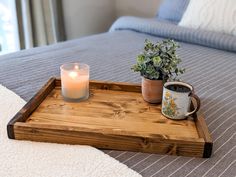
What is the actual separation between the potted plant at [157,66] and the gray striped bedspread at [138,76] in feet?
0.60

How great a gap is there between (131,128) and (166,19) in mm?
1794

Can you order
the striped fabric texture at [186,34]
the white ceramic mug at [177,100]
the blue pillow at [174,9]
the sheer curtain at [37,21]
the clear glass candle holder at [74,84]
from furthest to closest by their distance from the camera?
the sheer curtain at [37,21] → the blue pillow at [174,9] → the striped fabric texture at [186,34] → the clear glass candle holder at [74,84] → the white ceramic mug at [177,100]

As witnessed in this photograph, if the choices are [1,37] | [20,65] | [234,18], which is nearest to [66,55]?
[20,65]

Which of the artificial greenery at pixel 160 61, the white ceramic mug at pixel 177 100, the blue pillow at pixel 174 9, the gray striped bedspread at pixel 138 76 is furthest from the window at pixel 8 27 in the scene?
the white ceramic mug at pixel 177 100

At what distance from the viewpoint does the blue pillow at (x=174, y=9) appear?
7.56 ft

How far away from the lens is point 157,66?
0.90 meters

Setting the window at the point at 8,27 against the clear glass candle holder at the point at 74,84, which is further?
the window at the point at 8,27

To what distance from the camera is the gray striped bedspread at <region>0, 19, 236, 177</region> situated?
720mm

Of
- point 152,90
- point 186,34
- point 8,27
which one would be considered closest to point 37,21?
point 8,27

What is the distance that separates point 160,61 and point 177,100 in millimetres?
136

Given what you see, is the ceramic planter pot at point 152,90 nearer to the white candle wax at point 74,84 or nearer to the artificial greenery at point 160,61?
the artificial greenery at point 160,61

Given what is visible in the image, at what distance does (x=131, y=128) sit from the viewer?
80 cm

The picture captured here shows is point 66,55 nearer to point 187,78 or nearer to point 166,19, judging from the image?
point 187,78

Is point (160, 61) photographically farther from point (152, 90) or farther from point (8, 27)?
point (8, 27)
